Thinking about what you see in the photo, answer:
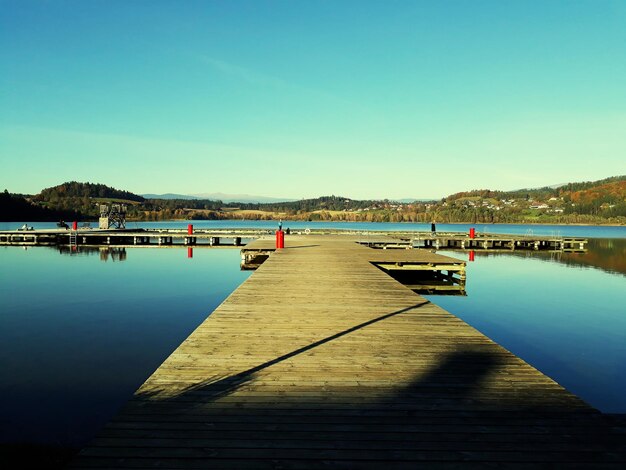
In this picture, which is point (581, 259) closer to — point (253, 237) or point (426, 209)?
point (253, 237)

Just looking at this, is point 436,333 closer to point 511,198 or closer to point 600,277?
point 600,277

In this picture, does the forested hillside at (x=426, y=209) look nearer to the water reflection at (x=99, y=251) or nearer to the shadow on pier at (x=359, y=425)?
the water reflection at (x=99, y=251)

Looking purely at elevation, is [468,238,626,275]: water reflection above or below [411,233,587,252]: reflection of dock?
below

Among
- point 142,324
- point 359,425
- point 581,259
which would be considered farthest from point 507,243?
point 359,425

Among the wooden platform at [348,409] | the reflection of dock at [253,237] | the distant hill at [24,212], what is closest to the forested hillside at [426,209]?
the distant hill at [24,212]

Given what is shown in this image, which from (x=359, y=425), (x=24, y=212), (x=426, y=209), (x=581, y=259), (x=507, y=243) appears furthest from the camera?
(x=426, y=209)

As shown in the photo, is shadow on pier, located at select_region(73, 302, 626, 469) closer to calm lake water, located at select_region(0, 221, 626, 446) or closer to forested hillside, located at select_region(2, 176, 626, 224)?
calm lake water, located at select_region(0, 221, 626, 446)

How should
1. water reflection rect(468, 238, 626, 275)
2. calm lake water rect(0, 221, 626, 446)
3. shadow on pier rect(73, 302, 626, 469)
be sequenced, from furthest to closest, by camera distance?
1. water reflection rect(468, 238, 626, 275)
2. calm lake water rect(0, 221, 626, 446)
3. shadow on pier rect(73, 302, 626, 469)

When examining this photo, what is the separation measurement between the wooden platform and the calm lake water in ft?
11.4

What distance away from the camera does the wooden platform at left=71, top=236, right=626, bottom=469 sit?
3207 millimetres

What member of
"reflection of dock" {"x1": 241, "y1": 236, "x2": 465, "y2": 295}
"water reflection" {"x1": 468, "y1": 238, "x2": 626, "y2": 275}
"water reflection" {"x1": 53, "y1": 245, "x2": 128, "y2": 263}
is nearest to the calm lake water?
"water reflection" {"x1": 468, "y1": 238, "x2": 626, "y2": 275}

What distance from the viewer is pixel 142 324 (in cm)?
1371

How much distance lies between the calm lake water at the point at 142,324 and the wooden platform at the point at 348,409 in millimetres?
3472

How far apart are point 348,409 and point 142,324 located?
11.5 meters
